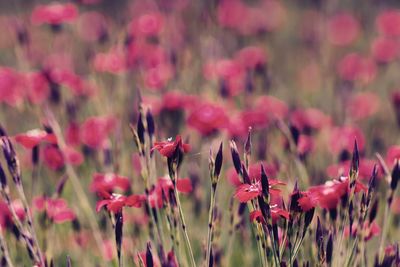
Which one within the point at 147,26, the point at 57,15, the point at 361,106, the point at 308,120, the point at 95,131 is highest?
the point at 57,15

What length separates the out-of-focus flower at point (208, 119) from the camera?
287 centimetres

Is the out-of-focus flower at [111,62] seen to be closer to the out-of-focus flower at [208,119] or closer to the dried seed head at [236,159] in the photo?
the out-of-focus flower at [208,119]

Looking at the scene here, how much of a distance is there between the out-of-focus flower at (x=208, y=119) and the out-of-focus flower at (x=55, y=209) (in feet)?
2.12

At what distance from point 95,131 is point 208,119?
69 cm

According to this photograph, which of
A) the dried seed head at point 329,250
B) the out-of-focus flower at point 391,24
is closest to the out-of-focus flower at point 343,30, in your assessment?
the out-of-focus flower at point 391,24

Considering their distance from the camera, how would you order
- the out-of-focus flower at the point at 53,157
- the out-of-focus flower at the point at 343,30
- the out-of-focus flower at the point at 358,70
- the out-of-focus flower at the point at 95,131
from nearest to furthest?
the out-of-focus flower at the point at 53,157
the out-of-focus flower at the point at 95,131
the out-of-focus flower at the point at 358,70
the out-of-focus flower at the point at 343,30

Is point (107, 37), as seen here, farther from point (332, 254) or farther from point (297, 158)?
point (332, 254)

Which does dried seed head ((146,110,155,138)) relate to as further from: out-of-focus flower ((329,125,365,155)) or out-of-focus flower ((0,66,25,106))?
out-of-focus flower ((0,66,25,106))

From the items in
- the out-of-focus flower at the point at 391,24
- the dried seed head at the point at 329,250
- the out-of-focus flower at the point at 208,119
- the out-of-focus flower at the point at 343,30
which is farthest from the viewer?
the out-of-focus flower at the point at 343,30

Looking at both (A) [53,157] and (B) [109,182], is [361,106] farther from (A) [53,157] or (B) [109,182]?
(B) [109,182]

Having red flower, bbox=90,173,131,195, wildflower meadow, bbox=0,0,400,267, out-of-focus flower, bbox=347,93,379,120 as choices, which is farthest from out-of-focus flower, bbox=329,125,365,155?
red flower, bbox=90,173,131,195

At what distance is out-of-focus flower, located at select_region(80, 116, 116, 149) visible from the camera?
3270mm

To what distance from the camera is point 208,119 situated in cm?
287

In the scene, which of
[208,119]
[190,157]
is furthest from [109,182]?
[190,157]
